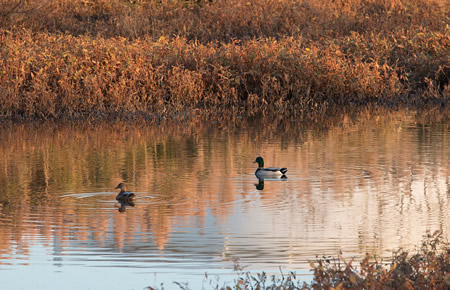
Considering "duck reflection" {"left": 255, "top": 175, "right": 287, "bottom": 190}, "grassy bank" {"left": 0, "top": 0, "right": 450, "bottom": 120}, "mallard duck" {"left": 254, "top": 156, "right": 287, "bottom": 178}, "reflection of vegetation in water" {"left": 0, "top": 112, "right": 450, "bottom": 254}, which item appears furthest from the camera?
"grassy bank" {"left": 0, "top": 0, "right": 450, "bottom": 120}

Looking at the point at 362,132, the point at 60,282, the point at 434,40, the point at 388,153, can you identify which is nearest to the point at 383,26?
the point at 434,40

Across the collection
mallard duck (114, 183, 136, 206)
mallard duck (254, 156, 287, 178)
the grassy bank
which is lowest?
mallard duck (114, 183, 136, 206)

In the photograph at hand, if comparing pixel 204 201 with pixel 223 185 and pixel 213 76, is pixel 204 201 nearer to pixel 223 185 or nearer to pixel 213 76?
pixel 223 185

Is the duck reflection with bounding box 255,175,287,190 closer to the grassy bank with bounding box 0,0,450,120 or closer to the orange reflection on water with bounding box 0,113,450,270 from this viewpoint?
the orange reflection on water with bounding box 0,113,450,270

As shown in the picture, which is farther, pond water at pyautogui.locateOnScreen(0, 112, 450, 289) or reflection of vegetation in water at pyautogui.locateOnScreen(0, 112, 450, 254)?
reflection of vegetation in water at pyautogui.locateOnScreen(0, 112, 450, 254)

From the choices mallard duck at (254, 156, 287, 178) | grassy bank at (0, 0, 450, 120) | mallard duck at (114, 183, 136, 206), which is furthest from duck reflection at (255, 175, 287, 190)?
grassy bank at (0, 0, 450, 120)

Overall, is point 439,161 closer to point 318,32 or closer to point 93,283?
point 93,283

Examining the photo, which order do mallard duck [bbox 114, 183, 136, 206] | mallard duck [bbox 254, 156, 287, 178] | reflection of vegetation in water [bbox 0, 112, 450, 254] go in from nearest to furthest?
1. mallard duck [bbox 114, 183, 136, 206]
2. reflection of vegetation in water [bbox 0, 112, 450, 254]
3. mallard duck [bbox 254, 156, 287, 178]

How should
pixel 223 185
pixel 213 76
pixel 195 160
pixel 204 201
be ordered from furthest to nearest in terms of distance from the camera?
pixel 213 76, pixel 195 160, pixel 223 185, pixel 204 201

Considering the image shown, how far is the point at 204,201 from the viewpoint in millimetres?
11594

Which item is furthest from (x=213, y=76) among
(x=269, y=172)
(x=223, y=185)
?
(x=223, y=185)

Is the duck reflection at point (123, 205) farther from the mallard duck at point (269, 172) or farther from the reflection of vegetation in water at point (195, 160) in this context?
the mallard duck at point (269, 172)

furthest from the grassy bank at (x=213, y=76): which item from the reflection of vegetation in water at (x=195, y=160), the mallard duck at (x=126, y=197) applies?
the mallard duck at (x=126, y=197)

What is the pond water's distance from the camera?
8648 millimetres
